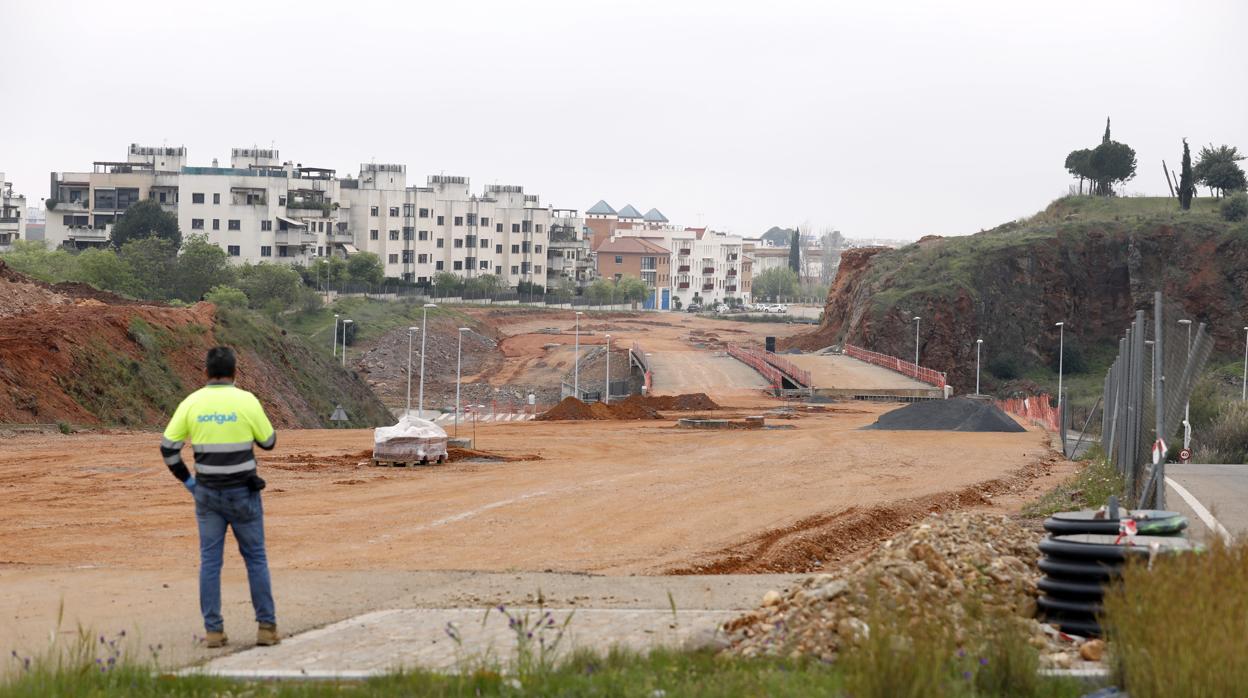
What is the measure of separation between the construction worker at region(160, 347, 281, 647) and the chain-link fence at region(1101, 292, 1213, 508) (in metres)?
7.46

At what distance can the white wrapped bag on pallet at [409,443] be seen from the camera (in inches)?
1080

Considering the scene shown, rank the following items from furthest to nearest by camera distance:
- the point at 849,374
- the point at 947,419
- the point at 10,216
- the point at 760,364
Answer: the point at 10,216 < the point at 760,364 < the point at 849,374 < the point at 947,419

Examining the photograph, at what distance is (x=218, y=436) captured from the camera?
9281 mm

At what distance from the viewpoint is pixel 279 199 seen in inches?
4914

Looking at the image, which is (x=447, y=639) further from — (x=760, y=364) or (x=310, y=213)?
(x=310, y=213)

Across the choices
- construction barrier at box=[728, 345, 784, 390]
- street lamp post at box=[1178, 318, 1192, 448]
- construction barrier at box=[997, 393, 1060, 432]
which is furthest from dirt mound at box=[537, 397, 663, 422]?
construction barrier at box=[728, 345, 784, 390]

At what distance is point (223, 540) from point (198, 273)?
95589mm

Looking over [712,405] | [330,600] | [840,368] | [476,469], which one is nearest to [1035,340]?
[840,368]

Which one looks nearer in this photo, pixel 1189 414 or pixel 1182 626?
pixel 1182 626

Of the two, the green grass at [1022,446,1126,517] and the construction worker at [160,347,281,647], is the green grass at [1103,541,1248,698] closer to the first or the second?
the construction worker at [160,347,281,647]

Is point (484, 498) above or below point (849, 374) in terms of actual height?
above

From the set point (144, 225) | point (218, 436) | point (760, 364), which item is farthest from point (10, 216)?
point (218, 436)

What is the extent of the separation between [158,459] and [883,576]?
19.5m

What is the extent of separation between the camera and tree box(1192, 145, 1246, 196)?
403 ft
